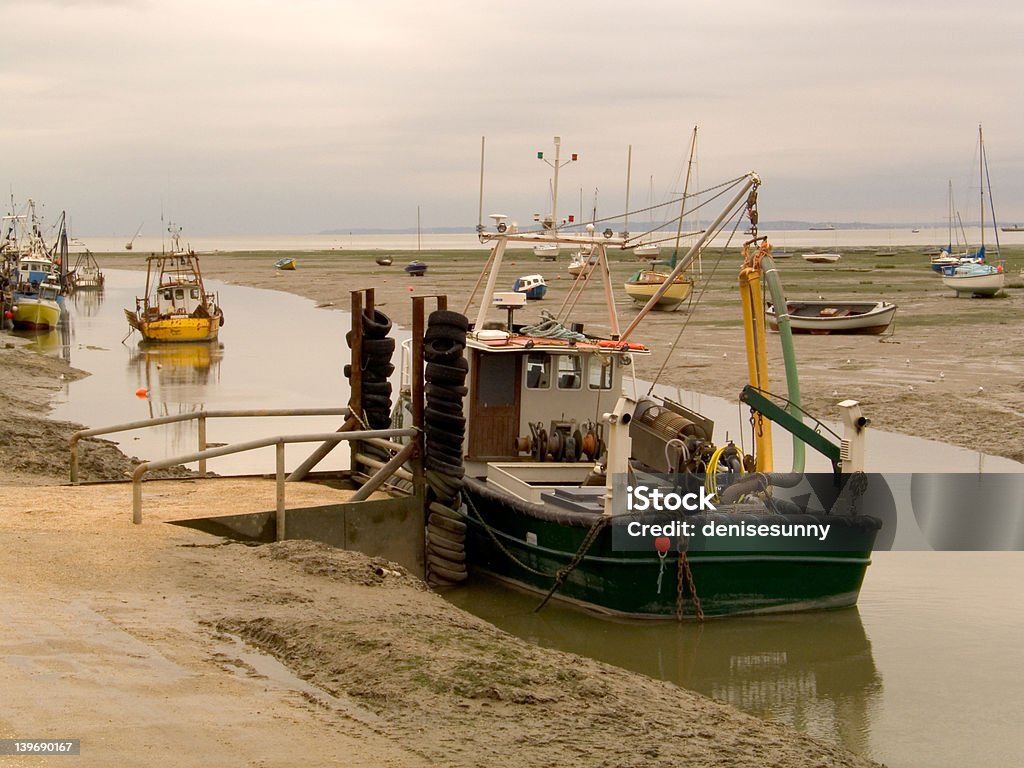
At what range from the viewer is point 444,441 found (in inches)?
500

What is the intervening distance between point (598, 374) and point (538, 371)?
2.25 feet

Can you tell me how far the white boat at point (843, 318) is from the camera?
126 feet

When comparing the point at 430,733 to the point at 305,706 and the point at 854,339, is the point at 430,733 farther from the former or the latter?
the point at 854,339

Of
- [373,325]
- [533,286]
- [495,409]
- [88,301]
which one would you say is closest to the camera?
[495,409]

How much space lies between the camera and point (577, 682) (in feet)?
24.7

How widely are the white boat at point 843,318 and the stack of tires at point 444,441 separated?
1060 inches

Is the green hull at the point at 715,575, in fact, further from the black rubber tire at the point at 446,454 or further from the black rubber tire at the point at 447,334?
the black rubber tire at the point at 447,334

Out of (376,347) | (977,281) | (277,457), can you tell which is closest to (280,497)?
(277,457)

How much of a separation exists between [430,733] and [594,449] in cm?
759

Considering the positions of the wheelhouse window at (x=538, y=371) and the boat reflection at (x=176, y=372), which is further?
the boat reflection at (x=176, y=372)

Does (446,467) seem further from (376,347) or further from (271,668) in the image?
(271,668)

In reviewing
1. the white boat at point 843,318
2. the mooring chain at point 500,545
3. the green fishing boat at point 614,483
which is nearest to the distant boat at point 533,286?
the white boat at point 843,318

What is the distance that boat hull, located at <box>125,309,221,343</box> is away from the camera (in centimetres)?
3909

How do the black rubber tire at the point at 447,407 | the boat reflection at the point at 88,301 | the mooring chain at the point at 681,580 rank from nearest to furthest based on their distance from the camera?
the mooring chain at the point at 681,580, the black rubber tire at the point at 447,407, the boat reflection at the point at 88,301
